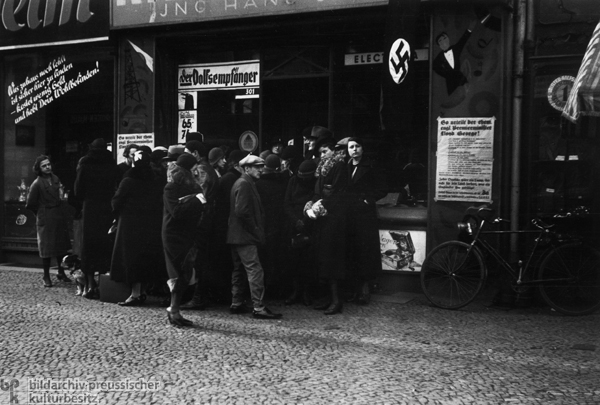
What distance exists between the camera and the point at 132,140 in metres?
11.5

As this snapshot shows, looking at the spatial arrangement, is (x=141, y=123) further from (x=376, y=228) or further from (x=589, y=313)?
(x=589, y=313)

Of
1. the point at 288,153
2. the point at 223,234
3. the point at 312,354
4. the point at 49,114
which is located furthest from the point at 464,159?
the point at 49,114

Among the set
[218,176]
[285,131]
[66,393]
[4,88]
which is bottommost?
[66,393]

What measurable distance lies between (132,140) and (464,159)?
5300mm

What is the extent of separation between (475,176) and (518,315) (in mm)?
1909

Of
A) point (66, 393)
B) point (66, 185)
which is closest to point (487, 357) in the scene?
point (66, 393)

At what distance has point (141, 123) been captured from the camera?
1148 centimetres

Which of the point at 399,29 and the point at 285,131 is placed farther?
the point at 285,131

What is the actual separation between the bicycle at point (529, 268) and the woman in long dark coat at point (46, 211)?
5.12 meters

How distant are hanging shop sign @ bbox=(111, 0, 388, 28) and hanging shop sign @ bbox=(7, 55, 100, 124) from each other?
119cm

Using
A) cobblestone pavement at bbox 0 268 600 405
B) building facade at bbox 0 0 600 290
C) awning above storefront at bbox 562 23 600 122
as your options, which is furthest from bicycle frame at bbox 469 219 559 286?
awning above storefront at bbox 562 23 600 122

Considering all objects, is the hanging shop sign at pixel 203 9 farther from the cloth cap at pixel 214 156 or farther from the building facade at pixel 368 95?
the cloth cap at pixel 214 156

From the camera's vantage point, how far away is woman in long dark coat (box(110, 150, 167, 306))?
332 inches

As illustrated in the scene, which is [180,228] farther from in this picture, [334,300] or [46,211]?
[46,211]
